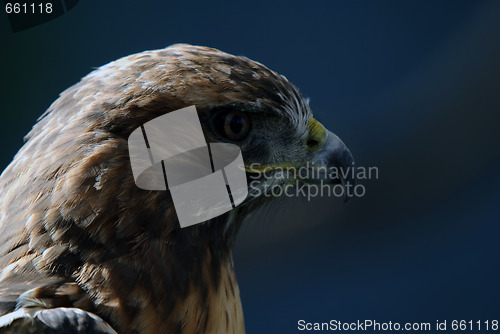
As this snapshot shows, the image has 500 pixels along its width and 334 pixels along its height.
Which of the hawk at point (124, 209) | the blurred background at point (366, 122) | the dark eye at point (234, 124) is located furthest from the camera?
the blurred background at point (366, 122)

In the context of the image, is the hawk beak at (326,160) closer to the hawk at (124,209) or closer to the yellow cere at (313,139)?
the yellow cere at (313,139)

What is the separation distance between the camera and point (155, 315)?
145 centimetres

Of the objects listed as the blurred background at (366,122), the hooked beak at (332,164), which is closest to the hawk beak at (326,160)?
the hooked beak at (332,164)

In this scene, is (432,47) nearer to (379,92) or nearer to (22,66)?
(379,92)

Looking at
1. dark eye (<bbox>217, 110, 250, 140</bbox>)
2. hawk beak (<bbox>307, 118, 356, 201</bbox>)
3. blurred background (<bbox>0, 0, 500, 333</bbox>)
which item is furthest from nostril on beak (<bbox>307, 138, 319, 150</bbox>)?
blurred background (<bbox>0, 0, 500, 333</bbox>)

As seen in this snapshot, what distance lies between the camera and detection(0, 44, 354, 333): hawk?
1385 mm

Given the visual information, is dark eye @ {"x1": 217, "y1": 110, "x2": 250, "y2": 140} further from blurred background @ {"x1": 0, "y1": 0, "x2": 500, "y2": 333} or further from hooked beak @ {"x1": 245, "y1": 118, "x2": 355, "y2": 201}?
blurred background @ {"x1": 0, "y1": 0, "x2": 500, "y2": 333}

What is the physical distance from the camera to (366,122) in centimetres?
409

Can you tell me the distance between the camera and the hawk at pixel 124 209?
4.54 feet

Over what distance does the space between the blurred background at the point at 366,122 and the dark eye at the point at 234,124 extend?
6.56ft

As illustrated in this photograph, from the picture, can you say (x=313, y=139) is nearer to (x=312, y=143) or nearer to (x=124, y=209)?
(x=312, y=143)

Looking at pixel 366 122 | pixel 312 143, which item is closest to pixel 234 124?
pixel 312 143

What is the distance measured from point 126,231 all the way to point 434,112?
10.6ft

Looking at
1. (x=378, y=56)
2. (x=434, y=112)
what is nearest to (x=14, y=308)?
(x=378, y=56)
